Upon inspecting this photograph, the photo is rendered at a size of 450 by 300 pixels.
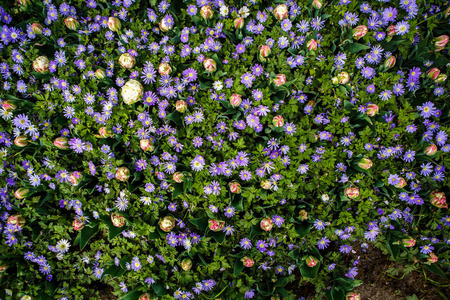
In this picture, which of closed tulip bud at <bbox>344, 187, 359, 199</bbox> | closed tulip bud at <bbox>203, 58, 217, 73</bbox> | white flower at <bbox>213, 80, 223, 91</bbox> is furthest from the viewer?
white flower at <bbox>213, 80, 223, 91</bbox>

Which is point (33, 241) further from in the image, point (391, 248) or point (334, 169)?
point (391, 248)

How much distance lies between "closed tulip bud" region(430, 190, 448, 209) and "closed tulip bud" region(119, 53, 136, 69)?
2.65m

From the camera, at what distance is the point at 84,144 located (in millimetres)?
2266

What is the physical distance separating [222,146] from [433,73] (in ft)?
6.11

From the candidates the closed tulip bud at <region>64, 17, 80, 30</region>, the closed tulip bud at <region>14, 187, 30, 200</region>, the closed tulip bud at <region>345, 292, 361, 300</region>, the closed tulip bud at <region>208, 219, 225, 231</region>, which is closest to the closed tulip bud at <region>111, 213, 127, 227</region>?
the closed tulip bud at <region>208, 219, 225, 231</region>

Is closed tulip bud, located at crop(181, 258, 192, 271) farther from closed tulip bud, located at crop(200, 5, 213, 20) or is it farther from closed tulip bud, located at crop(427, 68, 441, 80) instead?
closed tulip bud, located at crop(427, 68, 441, 80)

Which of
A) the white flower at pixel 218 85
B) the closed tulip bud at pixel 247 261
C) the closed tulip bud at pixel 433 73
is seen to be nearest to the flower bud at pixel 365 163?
the closed tulip bud at pixel 433 73

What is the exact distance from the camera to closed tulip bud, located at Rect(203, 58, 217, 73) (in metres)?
2.15

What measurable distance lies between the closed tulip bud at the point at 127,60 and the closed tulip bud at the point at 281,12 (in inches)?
49.4

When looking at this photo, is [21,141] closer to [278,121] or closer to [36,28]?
[36,28]

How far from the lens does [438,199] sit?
2.09 meters

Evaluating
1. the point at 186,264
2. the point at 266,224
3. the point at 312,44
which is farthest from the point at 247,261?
the point at 312,44

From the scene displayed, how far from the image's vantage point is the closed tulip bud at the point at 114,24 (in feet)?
7.33

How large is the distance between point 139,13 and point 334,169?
2197 millimetres
